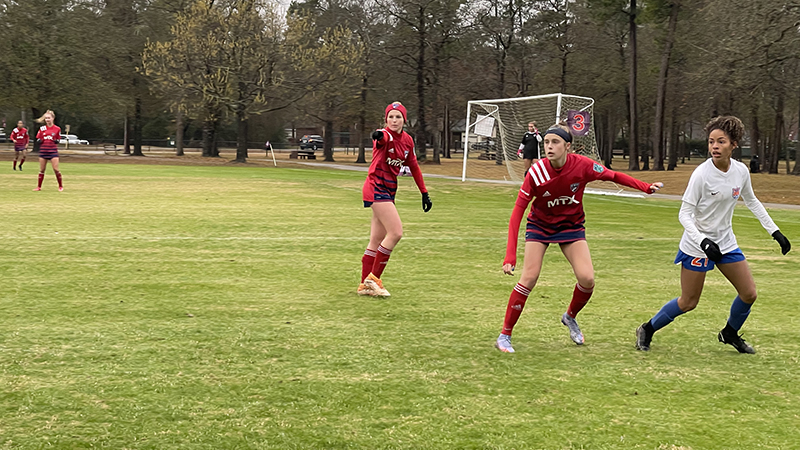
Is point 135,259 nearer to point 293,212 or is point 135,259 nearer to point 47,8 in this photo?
point 293,212

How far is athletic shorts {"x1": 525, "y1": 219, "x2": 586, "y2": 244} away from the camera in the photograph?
6211mm

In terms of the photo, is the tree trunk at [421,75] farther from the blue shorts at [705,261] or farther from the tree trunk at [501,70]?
the blue shorts at [705,261]

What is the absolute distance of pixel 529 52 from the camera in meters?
55.4

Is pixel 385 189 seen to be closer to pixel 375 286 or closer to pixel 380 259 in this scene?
pixel 380 259

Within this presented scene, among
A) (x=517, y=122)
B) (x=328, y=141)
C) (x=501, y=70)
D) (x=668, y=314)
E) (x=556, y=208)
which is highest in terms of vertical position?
(x=501, y=70)

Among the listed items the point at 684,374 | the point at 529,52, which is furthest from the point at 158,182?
the point at 529,52

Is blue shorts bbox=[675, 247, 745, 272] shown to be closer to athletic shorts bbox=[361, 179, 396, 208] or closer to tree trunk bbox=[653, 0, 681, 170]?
athletic shorts bbox=[361, 179, 396, 208]

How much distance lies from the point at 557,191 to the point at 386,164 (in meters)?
2.87

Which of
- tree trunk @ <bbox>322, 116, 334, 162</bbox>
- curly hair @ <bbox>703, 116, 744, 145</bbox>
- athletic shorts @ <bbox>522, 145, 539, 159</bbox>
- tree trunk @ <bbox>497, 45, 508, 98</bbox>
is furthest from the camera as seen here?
tree trunk @ <bbox>322, 116, 334, 162</bbox>

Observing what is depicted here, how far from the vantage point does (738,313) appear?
6.29 meters

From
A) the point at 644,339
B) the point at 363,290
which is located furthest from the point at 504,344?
the point at 363,290

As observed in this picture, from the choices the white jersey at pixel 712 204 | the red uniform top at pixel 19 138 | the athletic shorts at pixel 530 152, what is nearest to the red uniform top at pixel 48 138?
the athletic shorts at pixel 530 152

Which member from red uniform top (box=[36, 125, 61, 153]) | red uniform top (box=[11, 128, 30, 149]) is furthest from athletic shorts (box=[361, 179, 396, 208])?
red uniform top (box=[11, 128, 30, 149])

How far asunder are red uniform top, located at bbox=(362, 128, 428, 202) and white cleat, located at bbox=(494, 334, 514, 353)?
8.52 feet
